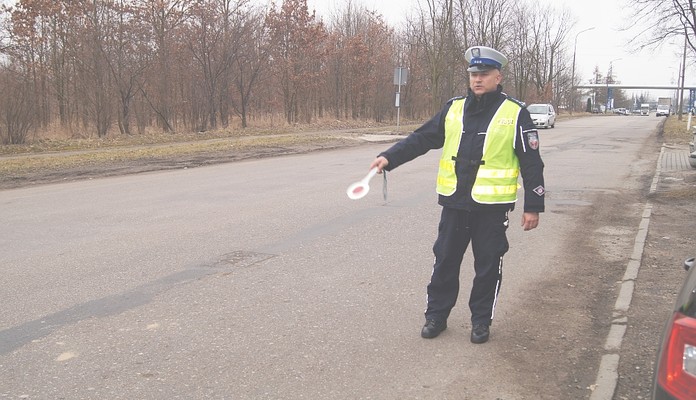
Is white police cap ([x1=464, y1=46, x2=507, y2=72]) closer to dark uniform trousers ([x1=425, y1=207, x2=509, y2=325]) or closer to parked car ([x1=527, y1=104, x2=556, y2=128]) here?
dark uniform trousers ([x1=425, y1=207, x2=509, y2=325])

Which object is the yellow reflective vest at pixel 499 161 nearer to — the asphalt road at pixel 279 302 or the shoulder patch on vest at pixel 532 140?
the shoulder patch on vest at pixel 532 140

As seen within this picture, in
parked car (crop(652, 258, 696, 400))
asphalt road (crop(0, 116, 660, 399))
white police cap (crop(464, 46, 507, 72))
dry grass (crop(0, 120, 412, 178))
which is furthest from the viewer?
dry grass (crop(0, 120, 412, 178))

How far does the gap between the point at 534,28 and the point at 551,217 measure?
5651cm

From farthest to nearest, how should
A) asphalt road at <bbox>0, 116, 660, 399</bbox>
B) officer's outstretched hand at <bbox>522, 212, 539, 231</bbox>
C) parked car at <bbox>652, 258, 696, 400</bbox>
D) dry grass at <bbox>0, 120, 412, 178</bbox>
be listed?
dry grass at <bbox>0, 120, 412, 178</bbox>, officer's outstretched hand at <bbox>522, 212, 539, 231</bbox>, asphalt road at <bbox>0, 116, 660, 399</bbox>, parked car at <bbox>652, 258, 696, 400</bbox>

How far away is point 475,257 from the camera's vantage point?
4.36m

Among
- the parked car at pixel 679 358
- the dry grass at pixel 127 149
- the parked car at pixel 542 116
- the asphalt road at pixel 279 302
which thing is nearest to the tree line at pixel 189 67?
the dry grass at pixel 127 149

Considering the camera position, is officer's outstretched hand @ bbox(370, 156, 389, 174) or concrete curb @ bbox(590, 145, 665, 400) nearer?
concrete curb @ bbox(590, 145, 665, 400)

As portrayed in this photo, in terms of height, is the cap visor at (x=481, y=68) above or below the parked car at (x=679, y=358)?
above

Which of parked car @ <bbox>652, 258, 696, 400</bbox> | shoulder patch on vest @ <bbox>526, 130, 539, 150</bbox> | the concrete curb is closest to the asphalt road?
the concrete curb

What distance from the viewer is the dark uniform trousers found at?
420cm

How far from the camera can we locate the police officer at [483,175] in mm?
4102

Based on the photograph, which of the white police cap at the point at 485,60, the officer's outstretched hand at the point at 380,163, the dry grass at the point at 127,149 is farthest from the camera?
the dry grass at the point at 127,149

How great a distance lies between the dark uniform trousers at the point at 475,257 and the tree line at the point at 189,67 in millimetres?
18137

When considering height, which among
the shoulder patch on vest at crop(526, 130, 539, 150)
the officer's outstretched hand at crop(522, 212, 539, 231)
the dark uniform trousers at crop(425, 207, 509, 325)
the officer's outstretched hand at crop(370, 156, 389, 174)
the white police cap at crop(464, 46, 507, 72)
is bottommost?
the dark uniform trousers at crop(425, 207, 509, 325)
